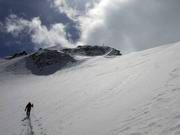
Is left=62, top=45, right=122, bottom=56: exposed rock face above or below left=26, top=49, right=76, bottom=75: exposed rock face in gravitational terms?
above

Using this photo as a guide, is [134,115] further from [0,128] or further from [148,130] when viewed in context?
[0,128]

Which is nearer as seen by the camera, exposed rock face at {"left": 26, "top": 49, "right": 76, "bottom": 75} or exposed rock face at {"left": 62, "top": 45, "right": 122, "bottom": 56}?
exposed rock face at {"left": 26, "top": 49, "right": 76, "bottom": 75}

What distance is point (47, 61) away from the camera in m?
92.1

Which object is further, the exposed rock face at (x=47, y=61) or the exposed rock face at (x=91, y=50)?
the exposed rock face at (x=91, y=50)

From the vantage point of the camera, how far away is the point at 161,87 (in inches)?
579

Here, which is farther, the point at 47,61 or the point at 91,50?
the point at 91,50

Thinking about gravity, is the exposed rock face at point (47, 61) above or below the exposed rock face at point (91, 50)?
below

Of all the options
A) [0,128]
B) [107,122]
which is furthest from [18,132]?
[107,122]

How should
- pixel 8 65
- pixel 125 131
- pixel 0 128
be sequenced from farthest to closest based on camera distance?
pixel 8 65, pixel 0 128, pixel 125 131

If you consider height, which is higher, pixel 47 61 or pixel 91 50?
pixel 91 50

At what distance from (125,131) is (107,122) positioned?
222 cm

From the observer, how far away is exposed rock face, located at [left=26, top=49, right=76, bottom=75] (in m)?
83.1

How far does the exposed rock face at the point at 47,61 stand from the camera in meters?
83.1

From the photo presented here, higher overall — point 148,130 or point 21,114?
point 21,114
